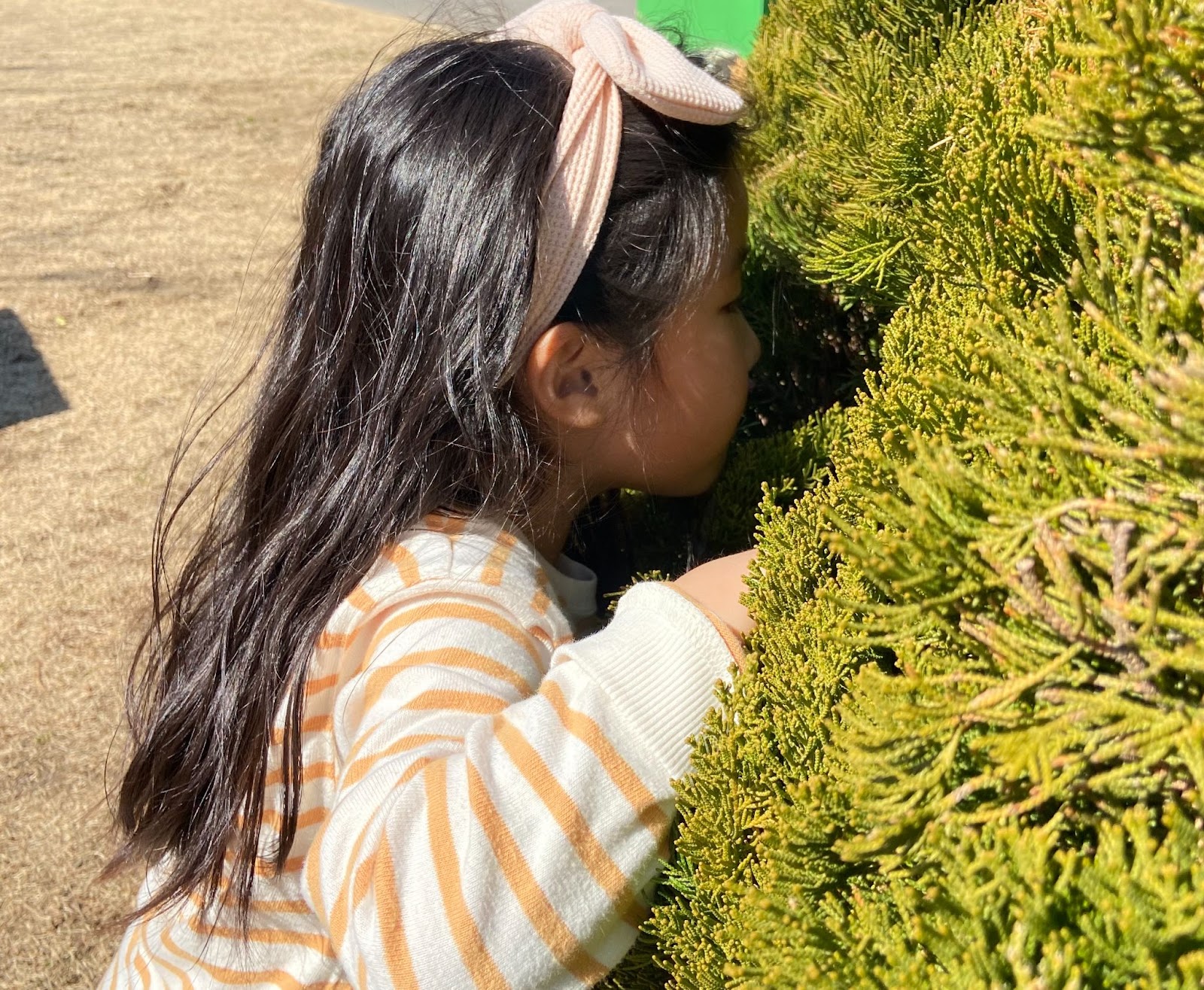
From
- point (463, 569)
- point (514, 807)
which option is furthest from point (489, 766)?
point (463, 569)

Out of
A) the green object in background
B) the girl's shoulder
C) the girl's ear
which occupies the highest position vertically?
the green object in background

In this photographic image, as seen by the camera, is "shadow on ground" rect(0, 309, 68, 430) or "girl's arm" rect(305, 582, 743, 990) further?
"shadow on ground" rect(0, 309, 68, 430)

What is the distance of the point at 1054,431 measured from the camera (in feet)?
2.17

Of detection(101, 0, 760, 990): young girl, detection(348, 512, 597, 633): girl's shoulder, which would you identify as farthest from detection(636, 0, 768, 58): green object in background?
detection(348, 512, 597, 633): girl's shoulder

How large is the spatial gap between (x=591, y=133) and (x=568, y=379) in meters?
0.35

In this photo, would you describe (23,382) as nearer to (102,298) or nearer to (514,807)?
(102,298)

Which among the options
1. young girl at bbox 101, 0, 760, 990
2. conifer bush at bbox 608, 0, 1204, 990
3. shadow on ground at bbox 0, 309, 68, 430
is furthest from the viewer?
shadow on ground at bbox 0, 309, 68, 430

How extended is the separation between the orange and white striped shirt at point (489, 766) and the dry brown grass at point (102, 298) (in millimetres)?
1117

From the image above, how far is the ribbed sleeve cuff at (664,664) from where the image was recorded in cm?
111

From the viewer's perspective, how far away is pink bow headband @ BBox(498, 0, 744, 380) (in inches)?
59.5

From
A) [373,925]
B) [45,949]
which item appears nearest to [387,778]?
[373,925]

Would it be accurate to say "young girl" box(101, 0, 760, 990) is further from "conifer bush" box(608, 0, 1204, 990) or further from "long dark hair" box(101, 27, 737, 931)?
"conifer bush" box(608, 0, 1204, 990)

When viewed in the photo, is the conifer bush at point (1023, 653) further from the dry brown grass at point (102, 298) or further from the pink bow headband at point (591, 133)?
the dry brown grass at point (102, 298)

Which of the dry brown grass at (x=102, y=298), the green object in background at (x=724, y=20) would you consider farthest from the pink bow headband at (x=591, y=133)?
the green object in background at (x=724, y=20)
